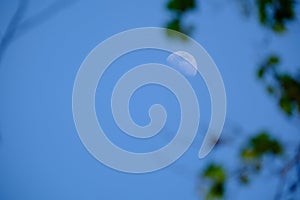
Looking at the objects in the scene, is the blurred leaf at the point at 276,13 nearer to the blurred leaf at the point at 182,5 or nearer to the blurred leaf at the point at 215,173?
the blurred leaf at the point at 182,5

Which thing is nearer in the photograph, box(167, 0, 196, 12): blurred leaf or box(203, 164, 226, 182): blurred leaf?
box(203, 164, 226, 182): blurred leaf

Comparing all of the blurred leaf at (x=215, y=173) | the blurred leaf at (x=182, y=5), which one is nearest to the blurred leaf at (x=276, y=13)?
the blurred leaf at (x=182, y=5)

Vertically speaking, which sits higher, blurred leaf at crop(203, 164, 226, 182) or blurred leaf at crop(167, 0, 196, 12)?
blurred leaf at crop(167, 0, 196, 12)

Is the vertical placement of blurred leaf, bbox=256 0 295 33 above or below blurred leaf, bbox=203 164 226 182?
above

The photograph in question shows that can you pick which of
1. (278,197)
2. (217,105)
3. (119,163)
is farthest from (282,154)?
(119,163)

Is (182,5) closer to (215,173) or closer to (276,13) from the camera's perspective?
(276,13)

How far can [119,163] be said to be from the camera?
16.5 ft

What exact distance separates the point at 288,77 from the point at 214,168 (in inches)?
26.9

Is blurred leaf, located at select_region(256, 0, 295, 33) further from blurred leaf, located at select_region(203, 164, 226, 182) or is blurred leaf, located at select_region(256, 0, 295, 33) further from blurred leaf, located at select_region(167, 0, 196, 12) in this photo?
blurred leaf, located at select_region(203, 164, 226, 182)

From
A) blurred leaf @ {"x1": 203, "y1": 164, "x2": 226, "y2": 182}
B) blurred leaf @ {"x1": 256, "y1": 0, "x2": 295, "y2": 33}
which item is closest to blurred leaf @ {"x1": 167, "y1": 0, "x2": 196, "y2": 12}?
blurred leaf @ {"x1": 256, "y1": 0, "x2": 295, "y2": 33}

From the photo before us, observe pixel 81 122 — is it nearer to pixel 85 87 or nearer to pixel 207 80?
pixel 85 87

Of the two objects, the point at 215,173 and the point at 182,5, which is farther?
the point at 182,5

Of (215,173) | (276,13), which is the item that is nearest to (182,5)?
(276,13)

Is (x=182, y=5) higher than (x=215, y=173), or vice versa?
(x=182, y=5)
